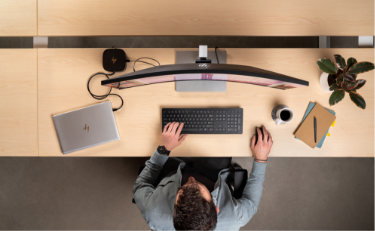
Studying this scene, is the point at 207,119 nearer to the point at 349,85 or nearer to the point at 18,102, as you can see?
the point at 349,85

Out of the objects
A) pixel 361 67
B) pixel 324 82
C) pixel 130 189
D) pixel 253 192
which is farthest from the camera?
pixel 130 189

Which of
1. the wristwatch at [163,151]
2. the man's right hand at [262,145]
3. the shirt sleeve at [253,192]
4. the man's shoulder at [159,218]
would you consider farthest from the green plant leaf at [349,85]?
the man's shoulder at [159,218]

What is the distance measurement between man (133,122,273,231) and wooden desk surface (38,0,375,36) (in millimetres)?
554

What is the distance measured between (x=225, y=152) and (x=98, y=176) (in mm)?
1223

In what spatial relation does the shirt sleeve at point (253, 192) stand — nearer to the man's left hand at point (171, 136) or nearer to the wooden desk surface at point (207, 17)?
the man's left hand at point (171, 136)

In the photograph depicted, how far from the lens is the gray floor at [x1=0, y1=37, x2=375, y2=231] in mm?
1737

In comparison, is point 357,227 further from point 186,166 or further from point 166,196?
point 166,196

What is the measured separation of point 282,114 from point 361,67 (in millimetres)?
396

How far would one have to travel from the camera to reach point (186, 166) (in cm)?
134

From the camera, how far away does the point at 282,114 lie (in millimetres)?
1054

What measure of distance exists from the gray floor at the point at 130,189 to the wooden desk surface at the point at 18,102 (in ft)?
2.27

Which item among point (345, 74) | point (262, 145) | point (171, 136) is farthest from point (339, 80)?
point (171, 136)

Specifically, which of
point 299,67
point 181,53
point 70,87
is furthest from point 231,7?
point 70,87

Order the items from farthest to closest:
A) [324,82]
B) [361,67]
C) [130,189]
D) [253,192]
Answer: [130,189]
[253,192]
[324,82]
[361,67]
